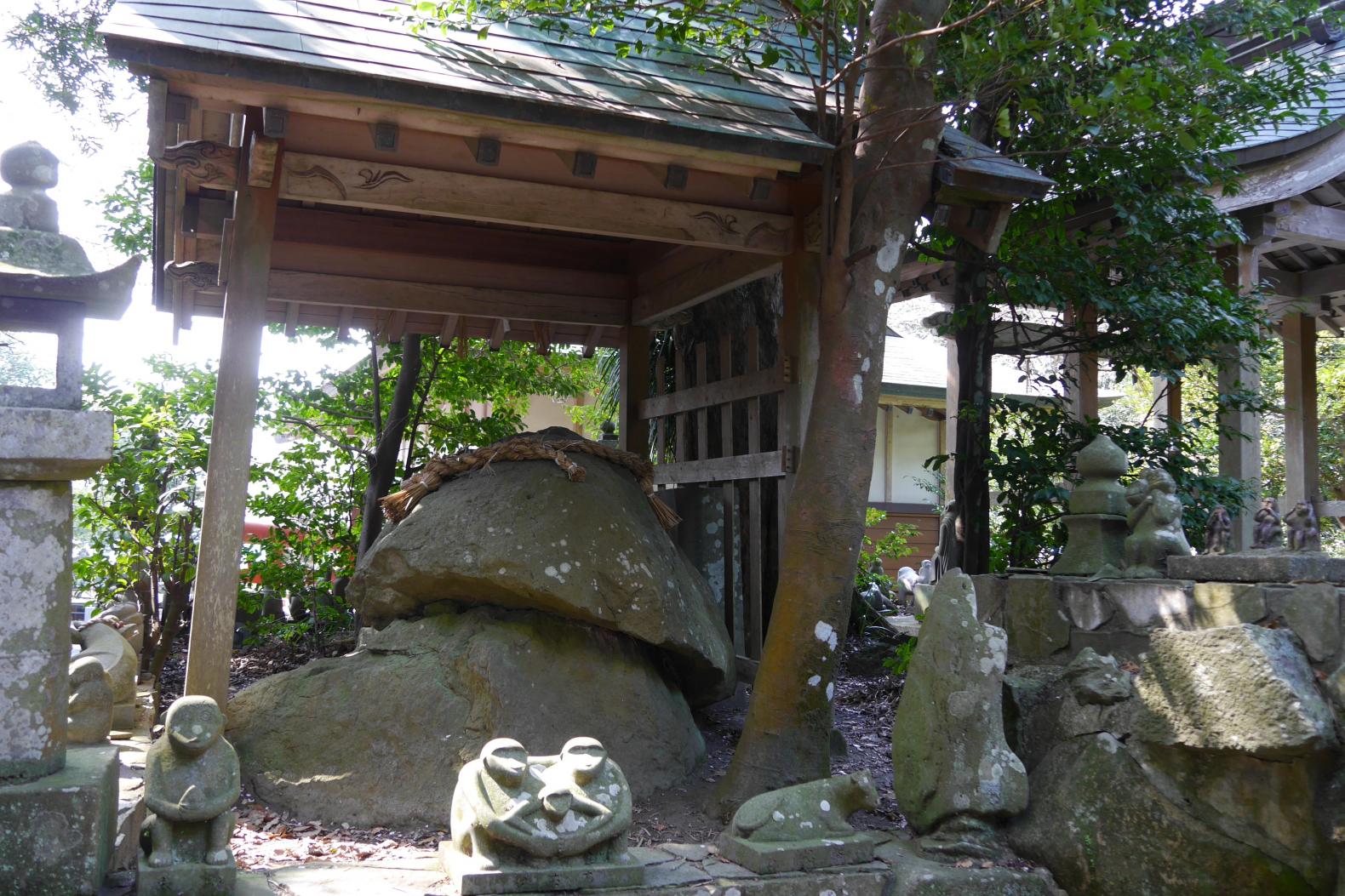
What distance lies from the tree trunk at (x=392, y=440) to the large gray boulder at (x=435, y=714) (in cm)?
369

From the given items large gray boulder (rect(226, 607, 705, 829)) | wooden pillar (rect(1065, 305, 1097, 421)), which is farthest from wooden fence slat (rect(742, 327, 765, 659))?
wooden pillar (rect(1065, 305, 1097, 421))

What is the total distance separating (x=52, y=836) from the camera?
11.3 feet

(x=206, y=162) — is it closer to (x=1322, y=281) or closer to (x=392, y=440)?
(x=392, y=440)

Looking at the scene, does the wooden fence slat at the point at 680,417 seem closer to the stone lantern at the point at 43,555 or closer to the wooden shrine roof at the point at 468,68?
the wooden shrine roof at the point at 468,68

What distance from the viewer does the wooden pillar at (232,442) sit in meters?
5.07

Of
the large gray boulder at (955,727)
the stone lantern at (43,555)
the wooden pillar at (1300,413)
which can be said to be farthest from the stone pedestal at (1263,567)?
the wooden pillar at (1300,413)

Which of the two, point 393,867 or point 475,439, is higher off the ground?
point 475,439

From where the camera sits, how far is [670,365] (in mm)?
9023

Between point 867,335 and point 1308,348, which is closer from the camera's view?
point 867,335

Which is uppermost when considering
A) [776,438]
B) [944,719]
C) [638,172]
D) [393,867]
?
[638,172]

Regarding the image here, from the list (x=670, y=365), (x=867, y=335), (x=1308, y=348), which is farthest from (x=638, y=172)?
(x=1308, y=348)

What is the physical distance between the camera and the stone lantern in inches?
136

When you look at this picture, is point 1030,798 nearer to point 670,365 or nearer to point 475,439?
point 670,365

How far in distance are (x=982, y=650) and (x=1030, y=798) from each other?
27.2 inches
